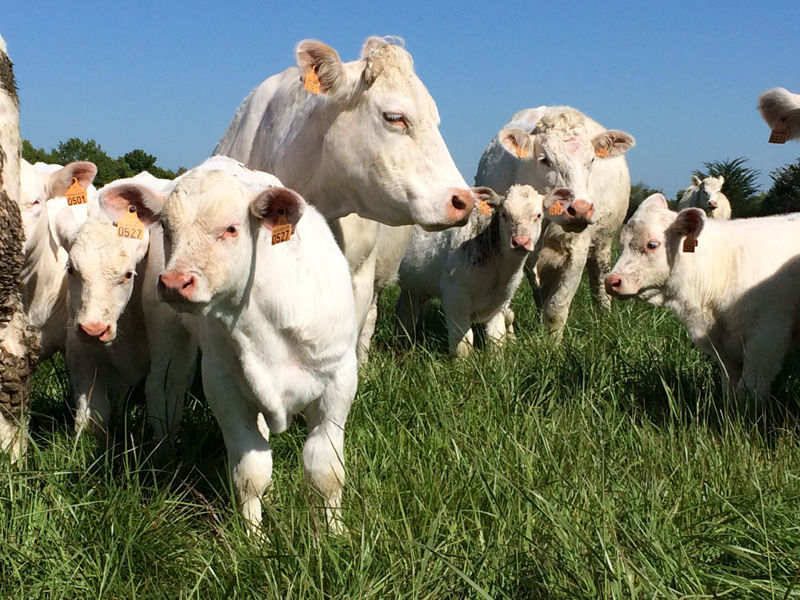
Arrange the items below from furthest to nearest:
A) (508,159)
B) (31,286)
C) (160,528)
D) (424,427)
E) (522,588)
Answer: (508,159) → (31,286) → (424,427) → (160,528) → (522,588)

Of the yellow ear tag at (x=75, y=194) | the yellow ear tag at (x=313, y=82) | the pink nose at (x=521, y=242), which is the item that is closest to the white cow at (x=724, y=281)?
the pink nose at (x=521, y=242)

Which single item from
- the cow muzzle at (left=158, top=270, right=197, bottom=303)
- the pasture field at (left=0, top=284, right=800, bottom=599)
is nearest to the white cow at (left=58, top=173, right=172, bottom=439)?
the pasture field at (left=0, top=284, right=800, bottom=599)

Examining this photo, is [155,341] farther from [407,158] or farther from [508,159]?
[508,159]

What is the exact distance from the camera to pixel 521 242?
6.71m

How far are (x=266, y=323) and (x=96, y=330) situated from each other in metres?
1.21

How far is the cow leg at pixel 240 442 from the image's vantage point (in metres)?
3.69

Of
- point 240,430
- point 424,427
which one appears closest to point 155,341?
point 240,430

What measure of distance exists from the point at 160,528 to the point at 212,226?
3.90 feet

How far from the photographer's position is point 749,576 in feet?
9.65

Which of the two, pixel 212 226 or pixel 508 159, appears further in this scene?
pixel 508 159

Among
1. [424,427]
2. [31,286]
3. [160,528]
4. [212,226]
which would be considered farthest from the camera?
[31,286]

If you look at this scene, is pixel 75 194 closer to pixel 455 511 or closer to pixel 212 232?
pixel 212 232

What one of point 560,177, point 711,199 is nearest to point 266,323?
point 560,177

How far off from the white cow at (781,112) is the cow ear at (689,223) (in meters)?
0.56
